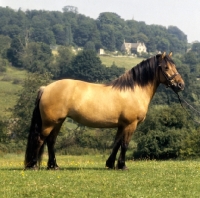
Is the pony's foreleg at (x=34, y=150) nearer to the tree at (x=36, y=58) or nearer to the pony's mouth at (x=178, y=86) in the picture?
the pony's mouth at (x=178, y=86)

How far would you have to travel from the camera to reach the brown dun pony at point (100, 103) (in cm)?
1086

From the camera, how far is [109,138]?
165ft

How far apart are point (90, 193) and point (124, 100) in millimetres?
3301

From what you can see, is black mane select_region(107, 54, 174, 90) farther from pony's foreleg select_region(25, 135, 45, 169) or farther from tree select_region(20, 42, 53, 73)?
tree select_region(20, 42, 53, 73)

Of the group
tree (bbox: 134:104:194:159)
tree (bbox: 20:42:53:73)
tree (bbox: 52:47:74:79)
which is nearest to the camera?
tree (bbox: 134:104:194:159)

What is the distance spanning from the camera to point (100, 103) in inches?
431

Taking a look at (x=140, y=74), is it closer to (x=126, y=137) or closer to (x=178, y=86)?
(x=178, y=86)

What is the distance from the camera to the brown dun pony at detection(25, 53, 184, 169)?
35.6ft

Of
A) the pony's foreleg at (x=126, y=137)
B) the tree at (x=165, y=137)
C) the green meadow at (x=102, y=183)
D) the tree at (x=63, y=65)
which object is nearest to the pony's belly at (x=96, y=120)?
the pony's foreleg at (x=126, y=137)

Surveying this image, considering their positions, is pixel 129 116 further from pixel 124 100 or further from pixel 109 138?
pixel 109 138

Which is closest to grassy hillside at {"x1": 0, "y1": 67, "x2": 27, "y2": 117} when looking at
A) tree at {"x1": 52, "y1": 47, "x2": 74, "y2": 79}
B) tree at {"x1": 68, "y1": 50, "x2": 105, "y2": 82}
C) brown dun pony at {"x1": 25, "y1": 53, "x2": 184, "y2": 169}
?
tree at {"x1": 52, "y1": 47, "x2": 74, "y2": 79}

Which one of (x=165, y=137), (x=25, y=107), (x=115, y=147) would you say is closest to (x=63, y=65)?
(x=25, y=107)

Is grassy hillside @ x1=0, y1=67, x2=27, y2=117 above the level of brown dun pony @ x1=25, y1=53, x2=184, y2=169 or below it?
below

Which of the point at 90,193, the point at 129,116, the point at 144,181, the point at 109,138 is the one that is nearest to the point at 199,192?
the point at 144,181
